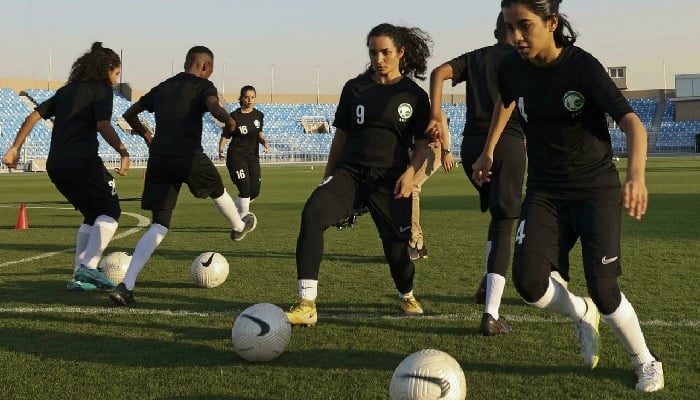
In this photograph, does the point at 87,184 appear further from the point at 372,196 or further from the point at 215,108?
the point at 372,196

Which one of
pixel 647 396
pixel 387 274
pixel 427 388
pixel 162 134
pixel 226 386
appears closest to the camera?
pixel 427 388

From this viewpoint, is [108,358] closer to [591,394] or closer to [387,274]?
[591,394]

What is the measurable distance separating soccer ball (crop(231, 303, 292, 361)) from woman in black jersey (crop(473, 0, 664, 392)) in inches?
56.2

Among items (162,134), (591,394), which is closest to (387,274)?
(162,134)

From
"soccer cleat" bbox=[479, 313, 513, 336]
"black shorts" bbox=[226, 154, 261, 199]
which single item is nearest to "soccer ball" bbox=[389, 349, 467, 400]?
"soccer cleat" bbox=[479, 313, 513, 336]

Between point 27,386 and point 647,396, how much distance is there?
10.4 ft

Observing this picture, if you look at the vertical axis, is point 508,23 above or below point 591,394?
above

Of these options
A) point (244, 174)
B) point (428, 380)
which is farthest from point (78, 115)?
point (244, 174)

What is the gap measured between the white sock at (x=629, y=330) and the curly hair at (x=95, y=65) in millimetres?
4970

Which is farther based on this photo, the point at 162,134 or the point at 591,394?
the point at 162,134

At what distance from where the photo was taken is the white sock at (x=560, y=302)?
4.64 m

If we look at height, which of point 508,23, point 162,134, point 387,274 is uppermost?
point 508,23

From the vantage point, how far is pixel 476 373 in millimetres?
4645

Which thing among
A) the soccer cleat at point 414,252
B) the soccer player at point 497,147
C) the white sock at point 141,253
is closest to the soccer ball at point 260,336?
the soccer player at point 497,147
